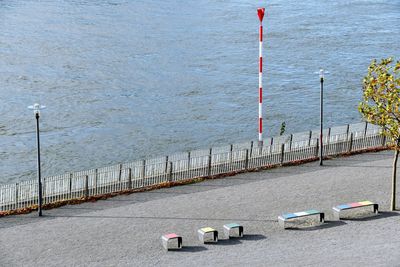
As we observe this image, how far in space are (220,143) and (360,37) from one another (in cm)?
4334

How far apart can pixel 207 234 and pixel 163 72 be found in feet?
148

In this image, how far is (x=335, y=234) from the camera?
3039 cm

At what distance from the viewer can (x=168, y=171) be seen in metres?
37.6

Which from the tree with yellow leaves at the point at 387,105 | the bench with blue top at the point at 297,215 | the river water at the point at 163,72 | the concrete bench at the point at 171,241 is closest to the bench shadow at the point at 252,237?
the bench with blue top at the point at 297,215

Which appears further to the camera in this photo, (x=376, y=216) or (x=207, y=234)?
(x=376, y=216)

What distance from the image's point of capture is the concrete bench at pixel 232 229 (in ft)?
98.1

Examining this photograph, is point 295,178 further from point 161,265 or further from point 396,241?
point 161,265

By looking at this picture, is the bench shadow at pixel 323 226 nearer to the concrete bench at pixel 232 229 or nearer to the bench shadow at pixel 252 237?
the bench shadow at pixel 252 237

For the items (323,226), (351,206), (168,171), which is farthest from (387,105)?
(168,171)

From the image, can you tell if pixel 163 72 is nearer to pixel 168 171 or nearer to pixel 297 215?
pixel 168 171

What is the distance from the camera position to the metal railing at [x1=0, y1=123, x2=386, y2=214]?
116 ft

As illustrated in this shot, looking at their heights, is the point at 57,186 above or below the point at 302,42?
below

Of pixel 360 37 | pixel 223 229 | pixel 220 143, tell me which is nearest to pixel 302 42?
pixel 360 37

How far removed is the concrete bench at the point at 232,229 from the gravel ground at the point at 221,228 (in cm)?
30
